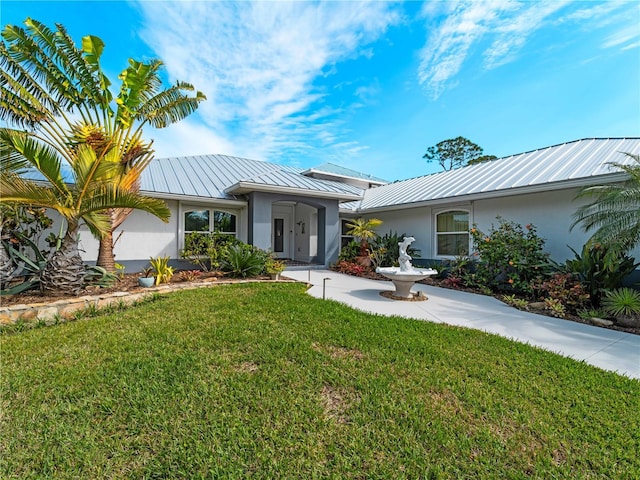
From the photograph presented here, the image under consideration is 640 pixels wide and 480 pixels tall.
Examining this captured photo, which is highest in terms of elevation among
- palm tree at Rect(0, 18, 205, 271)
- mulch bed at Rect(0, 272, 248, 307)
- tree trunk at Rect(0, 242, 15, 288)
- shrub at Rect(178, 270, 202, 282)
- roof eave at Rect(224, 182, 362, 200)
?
palm tree at Rect(0, 18, 205, 271)

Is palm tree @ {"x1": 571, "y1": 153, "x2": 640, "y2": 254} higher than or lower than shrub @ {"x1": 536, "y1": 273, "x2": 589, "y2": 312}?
higher

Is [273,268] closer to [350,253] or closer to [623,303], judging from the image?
[350,253]

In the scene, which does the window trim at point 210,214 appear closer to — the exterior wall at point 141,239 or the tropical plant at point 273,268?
the exterior wall at point 141,239

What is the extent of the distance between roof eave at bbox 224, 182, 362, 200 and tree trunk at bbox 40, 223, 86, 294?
17.0 feet

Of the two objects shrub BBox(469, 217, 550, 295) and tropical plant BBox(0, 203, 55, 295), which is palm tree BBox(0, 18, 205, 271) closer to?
tropical plant BBox(0, 203, 55, 295)

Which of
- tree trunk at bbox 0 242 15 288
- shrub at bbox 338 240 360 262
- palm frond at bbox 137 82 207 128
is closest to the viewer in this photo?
tree trunk at bbox 0 242 15 288

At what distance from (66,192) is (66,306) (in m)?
2.57

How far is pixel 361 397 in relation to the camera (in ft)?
10.1

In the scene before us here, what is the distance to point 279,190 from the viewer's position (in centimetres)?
1106

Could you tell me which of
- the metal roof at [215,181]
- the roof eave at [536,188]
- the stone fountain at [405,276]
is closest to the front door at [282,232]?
the metal roof at [215,181]

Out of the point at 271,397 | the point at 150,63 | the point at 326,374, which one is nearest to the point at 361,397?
the point at 326,374

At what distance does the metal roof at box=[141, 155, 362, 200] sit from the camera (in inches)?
426

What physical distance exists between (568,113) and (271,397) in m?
13.0

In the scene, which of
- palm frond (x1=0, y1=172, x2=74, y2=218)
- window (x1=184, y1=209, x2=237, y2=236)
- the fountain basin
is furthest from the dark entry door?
palm frond (x1=0, y1=172, x2=74, y2=218)
